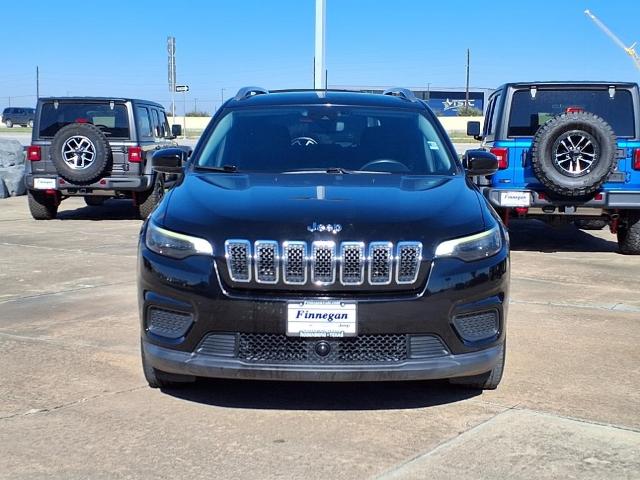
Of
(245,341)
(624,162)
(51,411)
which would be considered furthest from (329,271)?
(624,162)

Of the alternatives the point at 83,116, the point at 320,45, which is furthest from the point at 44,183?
the point at 320,45

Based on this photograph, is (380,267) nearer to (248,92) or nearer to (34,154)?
(248,92)

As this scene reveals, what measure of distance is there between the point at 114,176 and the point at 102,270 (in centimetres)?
418

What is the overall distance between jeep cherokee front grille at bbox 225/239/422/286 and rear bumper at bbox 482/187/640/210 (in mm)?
5865

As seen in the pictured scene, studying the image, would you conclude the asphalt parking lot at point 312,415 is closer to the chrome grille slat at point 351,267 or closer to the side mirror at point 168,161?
the chrome grille slat at point 351,267

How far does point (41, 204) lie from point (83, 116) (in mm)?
1501

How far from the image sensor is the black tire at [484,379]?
433 cm

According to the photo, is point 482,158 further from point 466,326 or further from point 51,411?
point 51,411

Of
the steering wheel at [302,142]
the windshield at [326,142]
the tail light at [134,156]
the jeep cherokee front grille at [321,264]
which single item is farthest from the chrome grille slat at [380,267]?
the tail light at [134,156]

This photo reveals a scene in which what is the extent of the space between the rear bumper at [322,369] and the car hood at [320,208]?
0.54 metres

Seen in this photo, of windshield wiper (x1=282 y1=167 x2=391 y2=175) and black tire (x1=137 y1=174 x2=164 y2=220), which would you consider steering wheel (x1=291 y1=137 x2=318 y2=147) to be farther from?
black tire (x1=137 y1=174 x2=164 y2=220)

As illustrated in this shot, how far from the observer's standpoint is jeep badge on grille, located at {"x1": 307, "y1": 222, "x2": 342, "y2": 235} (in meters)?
3.87

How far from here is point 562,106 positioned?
9914 millimetres

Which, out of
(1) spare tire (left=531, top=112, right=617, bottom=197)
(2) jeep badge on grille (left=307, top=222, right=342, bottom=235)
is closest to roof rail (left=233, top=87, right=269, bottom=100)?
(2) jeep badge on grille (left=307, top=222, right=342, bottom=235)
